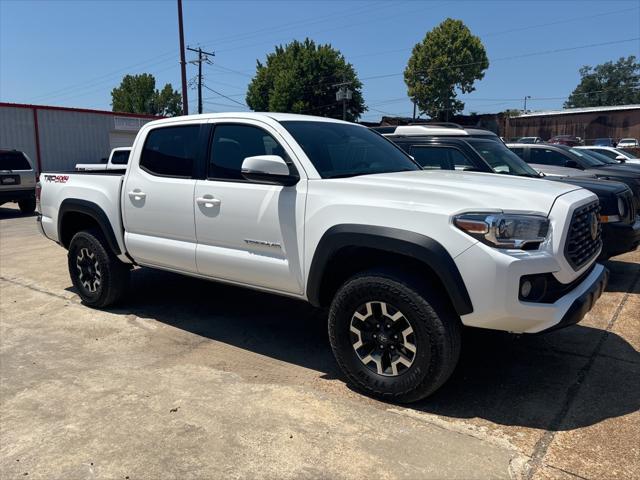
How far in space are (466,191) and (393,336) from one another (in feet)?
3.28

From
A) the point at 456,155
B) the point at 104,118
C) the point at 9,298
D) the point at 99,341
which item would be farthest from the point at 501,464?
the point at 104,118

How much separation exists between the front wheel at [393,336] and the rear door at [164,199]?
5.13 feet

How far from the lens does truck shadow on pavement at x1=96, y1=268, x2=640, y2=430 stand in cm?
330

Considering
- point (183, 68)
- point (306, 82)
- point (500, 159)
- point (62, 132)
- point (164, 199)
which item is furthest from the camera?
point (306, 82)

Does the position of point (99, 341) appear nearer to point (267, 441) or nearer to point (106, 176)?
point (106, 176)

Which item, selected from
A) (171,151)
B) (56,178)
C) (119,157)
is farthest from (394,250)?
(119,157)

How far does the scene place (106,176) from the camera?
201 inches

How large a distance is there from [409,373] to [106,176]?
3496 millimetres

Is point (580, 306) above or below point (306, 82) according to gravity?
below

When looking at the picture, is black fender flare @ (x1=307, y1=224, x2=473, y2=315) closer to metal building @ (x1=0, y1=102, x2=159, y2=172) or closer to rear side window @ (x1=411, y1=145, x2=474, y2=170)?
rear side window @ (x1=411, y1=145, x2=474, y2=170)

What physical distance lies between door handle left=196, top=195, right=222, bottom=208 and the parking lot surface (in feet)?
3.97

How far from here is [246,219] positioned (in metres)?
3.92

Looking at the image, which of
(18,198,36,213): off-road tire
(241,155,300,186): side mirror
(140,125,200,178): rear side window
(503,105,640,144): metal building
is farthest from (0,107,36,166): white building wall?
(503,105,640,144): metal building

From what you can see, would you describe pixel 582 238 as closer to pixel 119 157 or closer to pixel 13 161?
pixel 119 157
